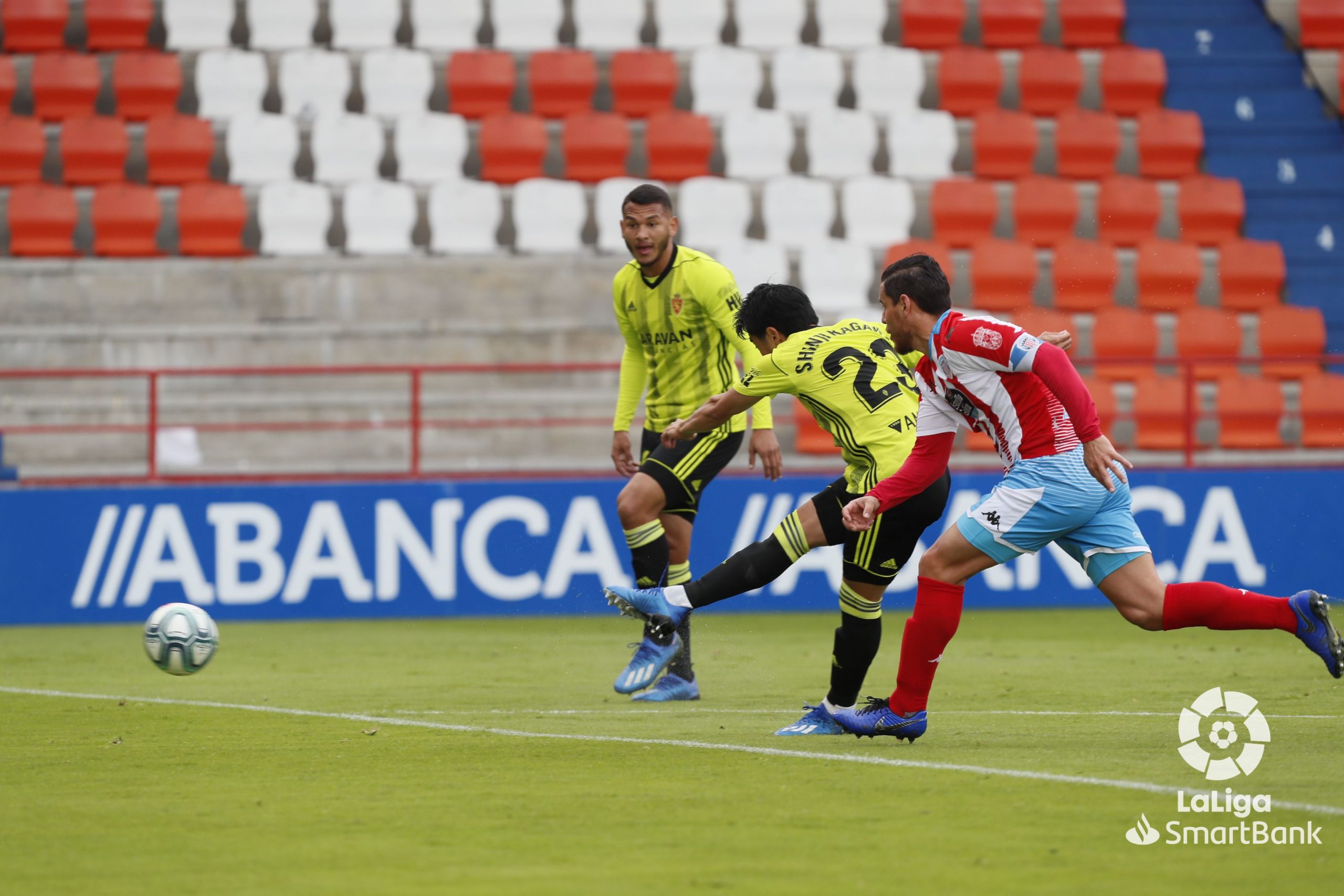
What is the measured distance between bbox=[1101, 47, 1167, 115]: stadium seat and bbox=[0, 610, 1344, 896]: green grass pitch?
996 centimetres

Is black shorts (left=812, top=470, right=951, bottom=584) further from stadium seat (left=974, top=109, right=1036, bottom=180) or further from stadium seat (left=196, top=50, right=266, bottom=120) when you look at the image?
stadium seat (left=196, top=50, right=266, bottom=120)

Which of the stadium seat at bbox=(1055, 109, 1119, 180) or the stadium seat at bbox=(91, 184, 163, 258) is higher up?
the stadium seat at bbox=(1055, 109, 1119, 180)

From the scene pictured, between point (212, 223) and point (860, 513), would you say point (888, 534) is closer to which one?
point (860, 513)

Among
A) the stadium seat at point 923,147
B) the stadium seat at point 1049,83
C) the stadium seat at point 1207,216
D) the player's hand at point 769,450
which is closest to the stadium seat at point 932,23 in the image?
the stadium seat at point 1049,83

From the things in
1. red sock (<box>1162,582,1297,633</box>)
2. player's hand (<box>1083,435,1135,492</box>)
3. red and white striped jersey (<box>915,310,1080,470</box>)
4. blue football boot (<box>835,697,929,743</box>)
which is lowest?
blue football boot (<box>835,697,929,743</box>)

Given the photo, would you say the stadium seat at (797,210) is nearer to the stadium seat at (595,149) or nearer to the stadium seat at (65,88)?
the stadium seat at (595,149)

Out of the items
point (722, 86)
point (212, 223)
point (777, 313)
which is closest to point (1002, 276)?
point (722, 86)

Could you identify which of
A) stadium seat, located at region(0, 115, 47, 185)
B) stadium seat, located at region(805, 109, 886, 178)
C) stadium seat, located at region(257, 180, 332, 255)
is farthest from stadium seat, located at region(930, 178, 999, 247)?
stadium seat, located at region(0, 115, 47, 185)

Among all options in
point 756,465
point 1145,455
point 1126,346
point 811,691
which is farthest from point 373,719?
point 1126,346

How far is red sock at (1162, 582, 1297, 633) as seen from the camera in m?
5.94

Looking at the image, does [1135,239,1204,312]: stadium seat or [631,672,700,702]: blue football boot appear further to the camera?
[1135,239,1204,312]: stadium seat

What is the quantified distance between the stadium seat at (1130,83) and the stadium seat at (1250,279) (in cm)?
250

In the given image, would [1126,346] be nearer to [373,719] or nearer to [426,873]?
[373,719]

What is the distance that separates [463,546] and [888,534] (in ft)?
21.2
